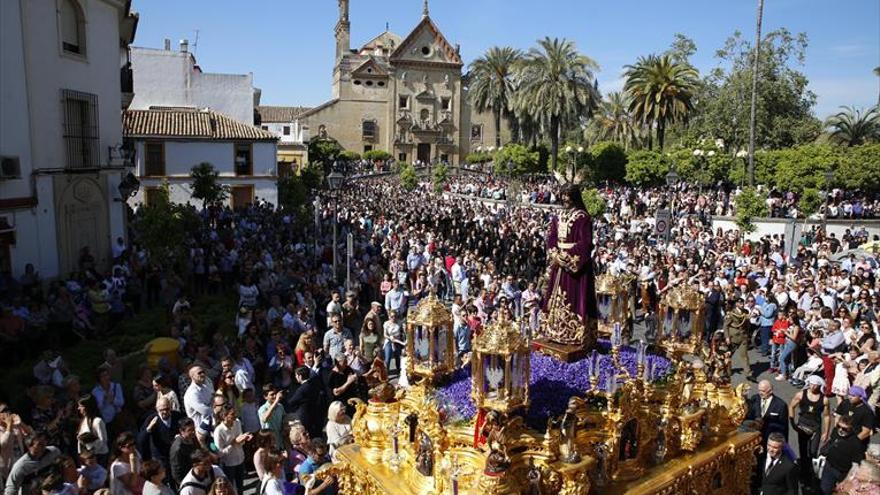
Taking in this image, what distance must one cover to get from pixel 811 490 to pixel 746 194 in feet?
64.1

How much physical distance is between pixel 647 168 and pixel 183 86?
27.4 metres

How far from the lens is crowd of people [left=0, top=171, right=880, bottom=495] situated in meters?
6.50

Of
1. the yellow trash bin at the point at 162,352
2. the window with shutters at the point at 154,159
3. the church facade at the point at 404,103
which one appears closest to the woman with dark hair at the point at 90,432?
the yellow trash bin at the point at 162,352

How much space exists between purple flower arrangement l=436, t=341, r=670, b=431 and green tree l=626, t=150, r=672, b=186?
3379 cm

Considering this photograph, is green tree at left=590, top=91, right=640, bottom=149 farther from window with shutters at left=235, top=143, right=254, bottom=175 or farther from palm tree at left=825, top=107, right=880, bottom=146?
window with shutters at left=235, top=143, right=254, bottom=175

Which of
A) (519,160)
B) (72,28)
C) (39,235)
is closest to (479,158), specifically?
(519,160)

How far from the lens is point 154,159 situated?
3238 cm

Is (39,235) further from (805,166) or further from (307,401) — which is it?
(805,166)

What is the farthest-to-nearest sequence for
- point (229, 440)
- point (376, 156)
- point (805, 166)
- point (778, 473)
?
point (376, 156), point (805, 166), point (229, 440), point (778, 473)

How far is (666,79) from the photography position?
41.4 meters

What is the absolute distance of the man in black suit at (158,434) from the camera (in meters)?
6.91

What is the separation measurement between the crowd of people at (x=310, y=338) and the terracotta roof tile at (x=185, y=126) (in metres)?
9.14

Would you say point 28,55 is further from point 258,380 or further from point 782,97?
point 782,97

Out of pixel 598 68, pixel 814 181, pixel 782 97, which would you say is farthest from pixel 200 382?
pixel 782 97
